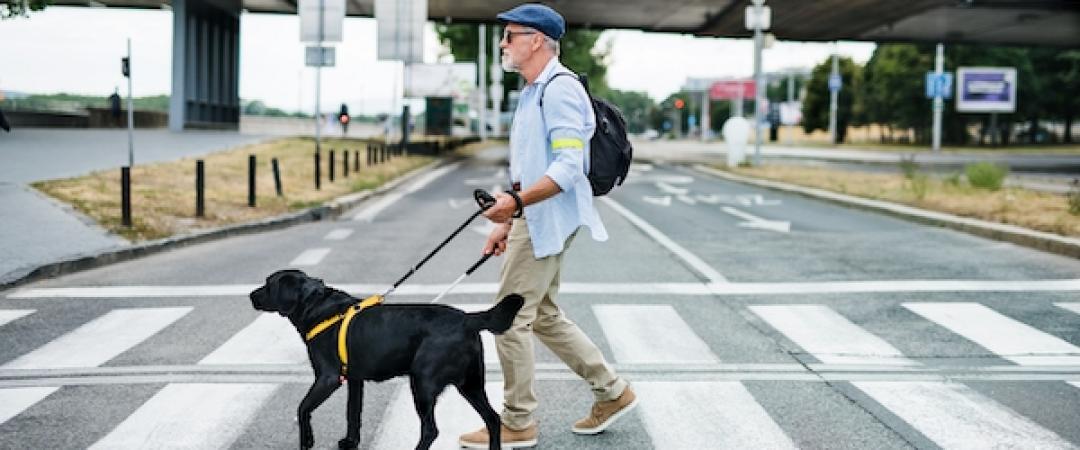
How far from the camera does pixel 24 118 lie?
42312 millimetres

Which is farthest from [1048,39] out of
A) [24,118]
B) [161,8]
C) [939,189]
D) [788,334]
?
[788,334]

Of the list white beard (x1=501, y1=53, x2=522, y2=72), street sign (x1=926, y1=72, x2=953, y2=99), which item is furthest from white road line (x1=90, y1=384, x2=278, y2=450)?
street sign (x1=926, y1=72, x2=953, y2=99)

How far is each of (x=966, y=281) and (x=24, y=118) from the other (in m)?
38.8

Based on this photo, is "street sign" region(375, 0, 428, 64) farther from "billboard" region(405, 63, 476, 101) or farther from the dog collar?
the dog collar

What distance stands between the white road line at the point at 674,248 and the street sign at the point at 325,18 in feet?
26.3

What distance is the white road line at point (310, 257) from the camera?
1210 cm

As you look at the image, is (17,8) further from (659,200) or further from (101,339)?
(101,339)

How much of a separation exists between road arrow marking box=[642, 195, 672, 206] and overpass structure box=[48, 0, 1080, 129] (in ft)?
49.5

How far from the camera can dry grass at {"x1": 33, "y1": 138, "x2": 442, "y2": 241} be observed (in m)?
15.1

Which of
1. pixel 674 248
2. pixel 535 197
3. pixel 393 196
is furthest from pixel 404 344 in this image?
pixel 393 196

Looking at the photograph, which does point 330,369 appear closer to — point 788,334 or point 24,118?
point 788,334

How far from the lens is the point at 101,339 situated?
25.1 feet

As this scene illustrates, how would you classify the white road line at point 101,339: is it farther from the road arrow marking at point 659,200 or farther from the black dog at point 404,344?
the road arrow marking at point 659,200

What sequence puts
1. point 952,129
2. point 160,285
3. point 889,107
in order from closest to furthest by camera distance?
point 160,285, point 952,129, point 889,107
